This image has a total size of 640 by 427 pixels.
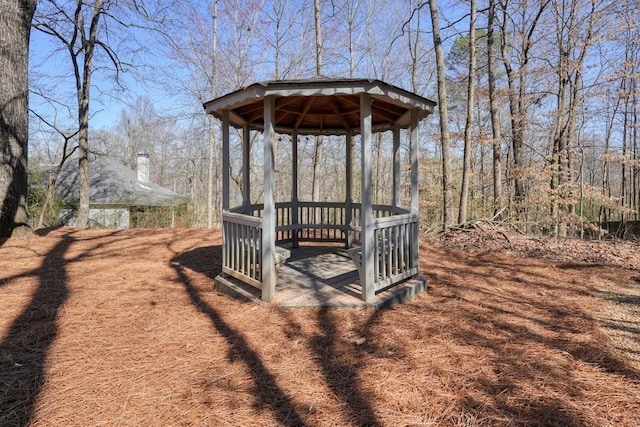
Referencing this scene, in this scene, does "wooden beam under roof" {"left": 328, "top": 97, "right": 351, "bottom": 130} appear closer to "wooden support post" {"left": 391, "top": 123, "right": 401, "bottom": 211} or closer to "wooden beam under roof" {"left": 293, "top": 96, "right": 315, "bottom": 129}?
"wooden beam under roof" {"left": 293, "top": 96, "right": 315, "bottom": 129}

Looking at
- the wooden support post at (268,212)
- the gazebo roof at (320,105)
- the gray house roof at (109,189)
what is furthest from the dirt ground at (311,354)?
the gray house roof at (109,189)

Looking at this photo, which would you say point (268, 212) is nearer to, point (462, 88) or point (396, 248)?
point (396, 248)

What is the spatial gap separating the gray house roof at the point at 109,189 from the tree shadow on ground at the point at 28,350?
10941 mm

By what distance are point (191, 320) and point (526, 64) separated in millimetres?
12734

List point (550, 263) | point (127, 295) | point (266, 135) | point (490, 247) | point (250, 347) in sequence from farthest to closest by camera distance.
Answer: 1. point (490, 247)
2. point (550, 263)
3. point (127, 295)
4. point (266, 135)
5. point (250, 347)

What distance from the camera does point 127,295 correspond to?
390 cm

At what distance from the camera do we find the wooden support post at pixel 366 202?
3.51 meters

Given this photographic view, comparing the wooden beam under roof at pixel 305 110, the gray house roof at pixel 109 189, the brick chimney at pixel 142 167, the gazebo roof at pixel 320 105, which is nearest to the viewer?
the gazebo roof at pixel 320 105

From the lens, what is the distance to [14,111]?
5.98 metres

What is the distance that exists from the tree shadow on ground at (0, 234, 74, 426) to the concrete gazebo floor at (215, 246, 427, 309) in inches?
66.3

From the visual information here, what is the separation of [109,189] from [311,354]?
1540 cm

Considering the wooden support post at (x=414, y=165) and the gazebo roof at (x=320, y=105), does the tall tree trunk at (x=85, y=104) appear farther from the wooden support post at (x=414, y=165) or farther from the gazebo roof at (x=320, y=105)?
the wooden support post at (x=414, y=165)

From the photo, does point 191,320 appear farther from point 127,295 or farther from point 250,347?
point 127,295

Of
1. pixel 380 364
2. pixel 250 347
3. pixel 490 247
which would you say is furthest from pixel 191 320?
pixel 490 247
